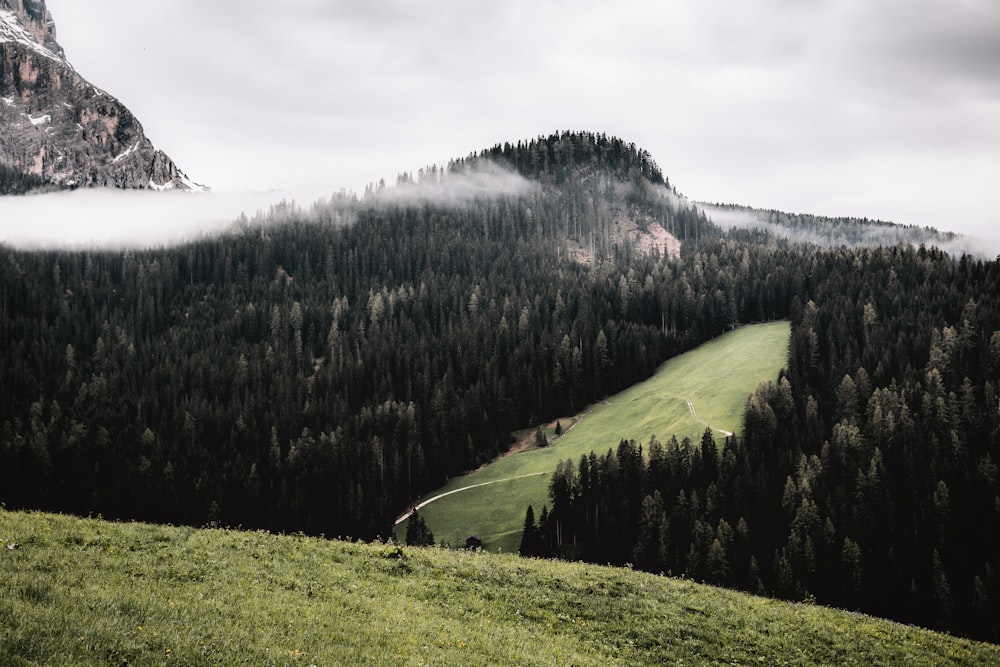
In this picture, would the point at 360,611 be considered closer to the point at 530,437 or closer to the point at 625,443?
the point at 625,443

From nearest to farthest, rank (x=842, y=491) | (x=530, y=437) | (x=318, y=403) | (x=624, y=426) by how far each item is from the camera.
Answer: (x=842, y=491) < (x=624, y=426) < (x=530, y=437) < (x=318, y=403)

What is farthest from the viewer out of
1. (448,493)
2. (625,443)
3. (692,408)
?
(692,408)

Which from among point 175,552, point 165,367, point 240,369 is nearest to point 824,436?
point 175,552

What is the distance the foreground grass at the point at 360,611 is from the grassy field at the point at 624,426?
60.4m

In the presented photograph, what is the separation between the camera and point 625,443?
11331cm

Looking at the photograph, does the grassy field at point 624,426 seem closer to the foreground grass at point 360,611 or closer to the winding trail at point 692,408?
the winding trail at point 692,408

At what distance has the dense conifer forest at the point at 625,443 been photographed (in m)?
90.9

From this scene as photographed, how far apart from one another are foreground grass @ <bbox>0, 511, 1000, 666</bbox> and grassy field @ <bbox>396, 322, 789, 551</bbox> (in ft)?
198

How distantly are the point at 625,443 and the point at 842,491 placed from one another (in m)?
32.1

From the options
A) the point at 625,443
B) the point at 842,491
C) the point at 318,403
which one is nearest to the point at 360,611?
the point at 842,491

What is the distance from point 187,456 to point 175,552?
108 m

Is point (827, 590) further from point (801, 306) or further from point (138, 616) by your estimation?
point (801, 306)

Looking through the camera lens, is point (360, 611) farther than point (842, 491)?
No

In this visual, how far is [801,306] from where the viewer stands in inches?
6708
